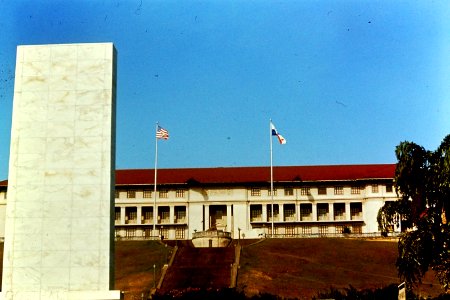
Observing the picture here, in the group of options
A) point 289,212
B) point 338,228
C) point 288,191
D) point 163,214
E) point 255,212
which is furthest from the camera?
point 163,214

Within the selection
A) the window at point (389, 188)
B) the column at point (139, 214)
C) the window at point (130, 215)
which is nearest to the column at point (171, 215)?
the column at point (139, 214)

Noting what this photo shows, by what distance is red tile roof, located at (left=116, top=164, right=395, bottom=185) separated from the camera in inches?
3543

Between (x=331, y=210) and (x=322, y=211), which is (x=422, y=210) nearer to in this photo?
(x=331, y=210)

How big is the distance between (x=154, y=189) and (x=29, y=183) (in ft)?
191

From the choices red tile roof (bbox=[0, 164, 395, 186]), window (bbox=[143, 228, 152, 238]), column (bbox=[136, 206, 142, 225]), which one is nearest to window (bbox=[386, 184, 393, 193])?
red tile roof (bbox=[0, 164, 395, 186])

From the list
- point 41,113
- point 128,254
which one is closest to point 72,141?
point 41,113

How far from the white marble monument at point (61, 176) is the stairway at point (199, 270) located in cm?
1796

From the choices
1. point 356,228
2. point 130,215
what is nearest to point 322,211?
point 356,228

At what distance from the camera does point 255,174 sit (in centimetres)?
9294

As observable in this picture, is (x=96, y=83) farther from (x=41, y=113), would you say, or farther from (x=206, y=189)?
(x=206, y=189)

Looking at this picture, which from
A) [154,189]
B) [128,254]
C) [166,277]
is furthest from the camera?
[154,189]

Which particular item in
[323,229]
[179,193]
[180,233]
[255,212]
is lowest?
[180,233]

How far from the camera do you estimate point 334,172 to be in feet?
301

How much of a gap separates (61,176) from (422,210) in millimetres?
16357
